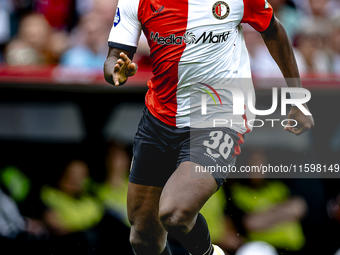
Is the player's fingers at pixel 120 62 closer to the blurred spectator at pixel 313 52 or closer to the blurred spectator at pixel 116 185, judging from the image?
the blurred spectator at pixel 116 185

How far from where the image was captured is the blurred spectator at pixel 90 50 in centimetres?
394

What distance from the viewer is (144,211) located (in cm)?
282

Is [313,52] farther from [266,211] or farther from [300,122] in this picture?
[300,122]

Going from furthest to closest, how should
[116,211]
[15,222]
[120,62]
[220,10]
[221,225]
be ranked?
[15,222], [116,211], [221,225], [220,10], [120,62]

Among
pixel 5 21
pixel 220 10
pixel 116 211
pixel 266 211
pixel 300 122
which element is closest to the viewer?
pixel 220 10

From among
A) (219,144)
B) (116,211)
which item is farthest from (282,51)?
(116,211)

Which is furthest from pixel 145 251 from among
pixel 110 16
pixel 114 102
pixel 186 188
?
pixel 110 16

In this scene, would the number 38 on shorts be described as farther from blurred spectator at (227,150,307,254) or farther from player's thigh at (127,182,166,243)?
blurred spectator at (227,150,307,254)

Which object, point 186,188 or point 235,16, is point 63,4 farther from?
point 186,188

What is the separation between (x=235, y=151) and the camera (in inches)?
104

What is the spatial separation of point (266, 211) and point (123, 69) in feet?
7.65

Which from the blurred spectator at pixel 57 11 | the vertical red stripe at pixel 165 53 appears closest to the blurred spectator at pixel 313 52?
the vertical red stripe at pixel 165 53

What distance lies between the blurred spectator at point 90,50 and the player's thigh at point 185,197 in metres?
1.73

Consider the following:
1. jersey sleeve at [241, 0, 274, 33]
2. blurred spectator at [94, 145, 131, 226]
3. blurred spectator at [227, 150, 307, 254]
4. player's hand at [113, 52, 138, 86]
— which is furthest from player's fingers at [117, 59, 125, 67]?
blurred spectator at [227, 150, 307, 254]
